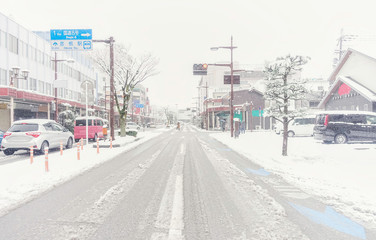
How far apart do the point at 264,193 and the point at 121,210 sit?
112 inches

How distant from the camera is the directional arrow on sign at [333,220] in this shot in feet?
11.1

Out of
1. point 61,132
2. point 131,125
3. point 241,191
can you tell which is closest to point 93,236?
point 241,191

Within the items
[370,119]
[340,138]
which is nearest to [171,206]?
[340,138]

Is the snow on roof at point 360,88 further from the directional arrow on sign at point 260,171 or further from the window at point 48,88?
the window at point 48,88

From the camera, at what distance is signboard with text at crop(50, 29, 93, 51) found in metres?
13.5

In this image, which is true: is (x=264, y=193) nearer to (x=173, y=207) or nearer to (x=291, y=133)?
(x=173, y=207)

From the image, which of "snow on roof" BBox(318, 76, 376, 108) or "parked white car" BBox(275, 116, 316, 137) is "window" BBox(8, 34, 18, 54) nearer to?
"parked white car" BBox(275, 116, 316, 137)

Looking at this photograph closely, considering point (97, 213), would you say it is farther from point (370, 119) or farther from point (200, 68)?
point (200, 68)

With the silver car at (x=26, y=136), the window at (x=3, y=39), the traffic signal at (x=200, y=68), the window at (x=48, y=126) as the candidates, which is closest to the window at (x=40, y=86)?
the window at (x=3, y=39)

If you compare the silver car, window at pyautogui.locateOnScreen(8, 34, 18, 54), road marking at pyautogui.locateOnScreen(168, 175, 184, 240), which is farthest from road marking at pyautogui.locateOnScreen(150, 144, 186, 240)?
window at pyautogui.locateOnScreen(8, 34, 18, 54)

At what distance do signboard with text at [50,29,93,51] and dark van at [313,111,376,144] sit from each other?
45.6 ft

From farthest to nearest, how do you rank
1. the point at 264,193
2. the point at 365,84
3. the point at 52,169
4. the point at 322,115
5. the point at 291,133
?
1. the point at 291,133
2. the point at 365,84
3. the point at 322,115
4. the point at 52,169
5. the point at 264,193

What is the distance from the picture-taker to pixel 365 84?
20.2 meters

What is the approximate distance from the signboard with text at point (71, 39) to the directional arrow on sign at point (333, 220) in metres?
13.1
